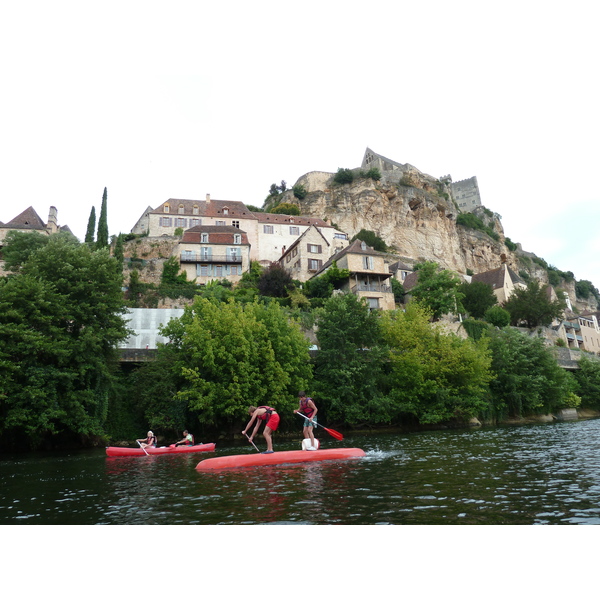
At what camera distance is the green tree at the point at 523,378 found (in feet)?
121

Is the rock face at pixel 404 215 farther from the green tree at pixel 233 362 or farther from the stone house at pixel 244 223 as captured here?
the green tree at pixel 233 362

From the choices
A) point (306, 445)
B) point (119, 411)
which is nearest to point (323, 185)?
point (119, 411)

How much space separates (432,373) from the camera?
32469 millimetres

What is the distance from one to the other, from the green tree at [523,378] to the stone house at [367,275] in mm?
11428

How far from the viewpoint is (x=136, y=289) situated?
150 ft

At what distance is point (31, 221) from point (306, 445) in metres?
53.5

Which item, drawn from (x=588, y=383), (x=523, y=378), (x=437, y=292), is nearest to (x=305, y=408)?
(x=523, y=378)

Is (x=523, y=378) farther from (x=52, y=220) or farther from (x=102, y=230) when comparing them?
(x=52, y=220)

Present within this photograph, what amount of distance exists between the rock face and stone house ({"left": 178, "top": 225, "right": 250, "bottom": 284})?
25.2m

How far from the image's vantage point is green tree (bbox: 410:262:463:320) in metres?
47.2

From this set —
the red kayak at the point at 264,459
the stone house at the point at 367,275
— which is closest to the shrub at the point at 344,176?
the stone house at the point at 367,275

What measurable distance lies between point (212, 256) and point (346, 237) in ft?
68.0

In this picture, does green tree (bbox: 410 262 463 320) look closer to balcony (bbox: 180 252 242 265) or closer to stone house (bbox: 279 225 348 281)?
stone house (bbox: 279 225 348 281)
